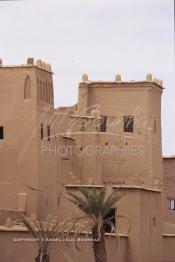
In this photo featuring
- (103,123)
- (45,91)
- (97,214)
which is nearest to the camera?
(97,214)

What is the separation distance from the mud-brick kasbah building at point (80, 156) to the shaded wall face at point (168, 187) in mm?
3329

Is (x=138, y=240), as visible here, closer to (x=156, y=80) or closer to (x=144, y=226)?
(x=144, y=226)

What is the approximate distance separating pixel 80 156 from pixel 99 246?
40.0 feet

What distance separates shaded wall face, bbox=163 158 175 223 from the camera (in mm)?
69625

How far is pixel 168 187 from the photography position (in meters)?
70.4

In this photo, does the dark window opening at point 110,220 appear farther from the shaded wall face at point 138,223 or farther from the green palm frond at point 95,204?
the green palm frond at point 95,204

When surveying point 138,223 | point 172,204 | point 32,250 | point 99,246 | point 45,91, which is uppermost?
point 45,91

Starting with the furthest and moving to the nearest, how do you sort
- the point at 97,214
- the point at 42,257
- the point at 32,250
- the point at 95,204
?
the point at 97,214, the point at 95,204, the point at 32,250, the point at 42,257

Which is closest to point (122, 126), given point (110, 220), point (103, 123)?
point (103, 123)

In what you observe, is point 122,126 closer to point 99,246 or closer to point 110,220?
point 110,220

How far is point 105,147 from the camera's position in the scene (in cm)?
6550

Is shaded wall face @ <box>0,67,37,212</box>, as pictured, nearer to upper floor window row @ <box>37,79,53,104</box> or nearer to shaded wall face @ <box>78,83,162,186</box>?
upper floor window row @ <box>37,79,53,104</box>

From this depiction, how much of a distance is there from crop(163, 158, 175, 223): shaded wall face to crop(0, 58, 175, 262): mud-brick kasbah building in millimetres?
3329

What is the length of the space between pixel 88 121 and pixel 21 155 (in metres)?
→ 7.55
